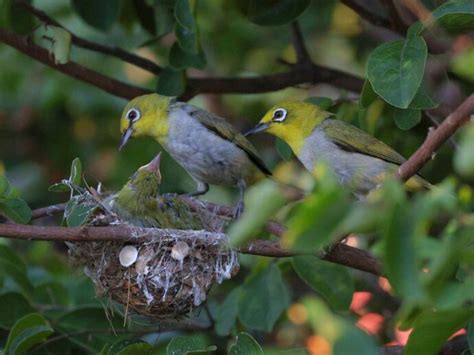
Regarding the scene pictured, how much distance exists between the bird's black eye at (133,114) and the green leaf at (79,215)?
140 centimetres

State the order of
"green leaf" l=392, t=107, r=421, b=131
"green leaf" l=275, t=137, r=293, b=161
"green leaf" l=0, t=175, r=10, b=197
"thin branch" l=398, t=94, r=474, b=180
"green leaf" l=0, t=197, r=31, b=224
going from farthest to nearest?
"green leaf" l=275, t=137, r=293, b=161
"green leaf" l=392, t=107, r=421, b=131
"green leaf" l=0, t=197, r=31, b=224
"green leaf" l=0, t=175, r=10, b=197
"thin branch" l=398, t=94, r=474, b=180

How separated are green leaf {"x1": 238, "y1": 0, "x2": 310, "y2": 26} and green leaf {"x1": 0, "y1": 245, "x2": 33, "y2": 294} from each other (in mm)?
1424

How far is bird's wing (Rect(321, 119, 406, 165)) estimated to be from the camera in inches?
161

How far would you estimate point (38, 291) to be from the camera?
441cm

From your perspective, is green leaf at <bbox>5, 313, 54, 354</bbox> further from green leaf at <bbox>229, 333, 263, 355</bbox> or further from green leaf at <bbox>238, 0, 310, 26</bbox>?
green leaf at <bbox>238, 0, 310, 26</bbox>

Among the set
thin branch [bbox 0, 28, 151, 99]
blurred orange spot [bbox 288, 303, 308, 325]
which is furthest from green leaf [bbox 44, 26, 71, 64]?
blurred orange spot [bbox 288, 303, 308, 325]

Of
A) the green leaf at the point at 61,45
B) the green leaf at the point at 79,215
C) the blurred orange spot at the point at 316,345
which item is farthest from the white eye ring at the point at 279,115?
the green leaf at the point at 79,215

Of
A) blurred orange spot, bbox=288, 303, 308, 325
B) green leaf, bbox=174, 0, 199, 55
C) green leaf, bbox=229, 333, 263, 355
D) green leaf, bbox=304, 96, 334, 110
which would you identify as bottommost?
blurred orange spot, bbox=288, 303, 308, 325

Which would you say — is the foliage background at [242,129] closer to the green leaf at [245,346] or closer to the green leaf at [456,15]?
the green leaf at [245,346]

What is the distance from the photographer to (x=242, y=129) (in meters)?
6.43

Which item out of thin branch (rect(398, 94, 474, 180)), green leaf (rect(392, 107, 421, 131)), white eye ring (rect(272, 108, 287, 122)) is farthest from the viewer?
white eye ring (rect(272, 108, 287, 122))

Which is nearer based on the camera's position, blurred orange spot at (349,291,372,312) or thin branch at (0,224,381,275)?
thin branch at (0,224,381,275)

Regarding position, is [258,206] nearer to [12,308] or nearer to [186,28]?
[186,28]

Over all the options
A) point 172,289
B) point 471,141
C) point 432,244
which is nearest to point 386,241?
point 432,244
